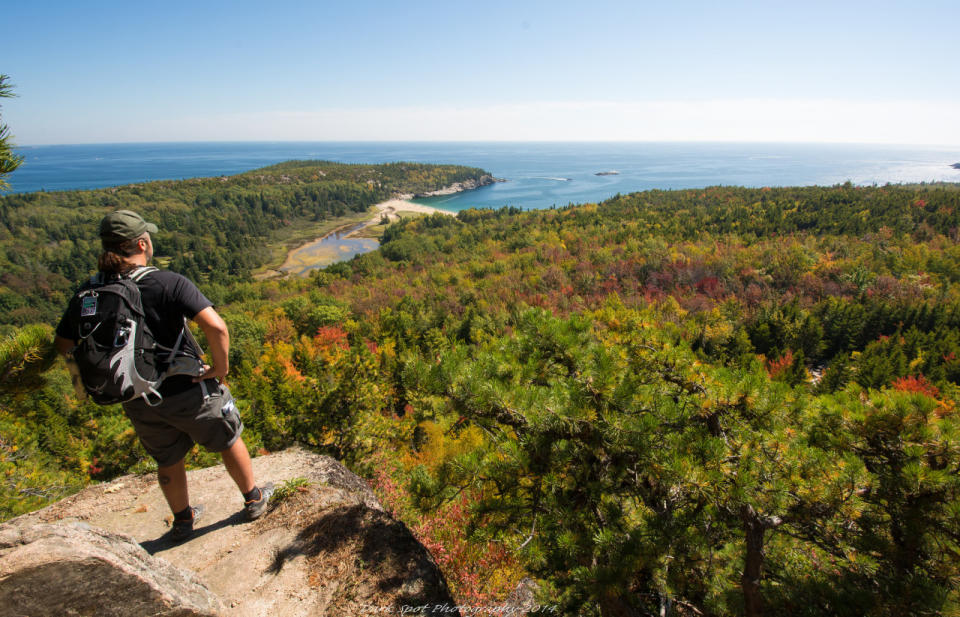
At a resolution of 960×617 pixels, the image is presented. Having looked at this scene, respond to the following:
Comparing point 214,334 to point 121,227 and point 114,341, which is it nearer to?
point 114,341

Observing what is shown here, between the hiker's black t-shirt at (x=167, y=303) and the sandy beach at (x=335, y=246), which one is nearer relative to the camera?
the hiker's black t-shirt at (x=167, y=303)

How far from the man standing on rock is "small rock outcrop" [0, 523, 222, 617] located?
2.68 ft

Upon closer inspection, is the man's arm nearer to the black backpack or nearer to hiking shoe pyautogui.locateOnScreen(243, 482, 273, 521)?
the black backpack

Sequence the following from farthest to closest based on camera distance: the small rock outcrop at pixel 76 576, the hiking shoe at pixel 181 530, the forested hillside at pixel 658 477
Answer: the hiking shoe at pixel 181 530 < the forested hillside at pixel 658 477 < the small rock outcrop at pixel 76 576

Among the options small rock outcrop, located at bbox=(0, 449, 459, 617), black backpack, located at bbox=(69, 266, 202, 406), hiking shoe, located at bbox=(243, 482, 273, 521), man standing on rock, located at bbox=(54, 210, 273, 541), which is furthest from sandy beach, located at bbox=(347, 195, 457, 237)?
black backpack, located at bbox=(69, 266, 202, 406)

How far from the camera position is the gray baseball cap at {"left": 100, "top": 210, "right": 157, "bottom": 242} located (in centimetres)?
259

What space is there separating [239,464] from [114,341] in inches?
63.9

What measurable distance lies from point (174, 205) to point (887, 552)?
479ft

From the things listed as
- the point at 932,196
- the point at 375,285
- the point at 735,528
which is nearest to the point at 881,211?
the point at 932,196

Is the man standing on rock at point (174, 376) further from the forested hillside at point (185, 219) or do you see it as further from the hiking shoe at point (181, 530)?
the forested hillside at point (185, 219)

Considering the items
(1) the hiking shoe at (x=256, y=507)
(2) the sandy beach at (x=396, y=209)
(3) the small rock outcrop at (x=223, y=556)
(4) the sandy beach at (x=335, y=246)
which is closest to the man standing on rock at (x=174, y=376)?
(1) the hiking shoe at (x=256, y=507)

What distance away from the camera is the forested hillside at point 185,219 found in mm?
74812

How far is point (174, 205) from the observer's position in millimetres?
113438

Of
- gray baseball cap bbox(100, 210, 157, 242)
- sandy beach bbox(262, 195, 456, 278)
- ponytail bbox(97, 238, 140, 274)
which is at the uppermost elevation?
gray baseball cap bbox(100, 210, 157, 242)
